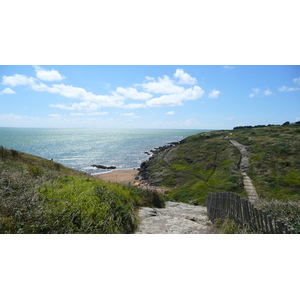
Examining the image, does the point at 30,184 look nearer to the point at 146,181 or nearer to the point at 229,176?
the point at 229,176

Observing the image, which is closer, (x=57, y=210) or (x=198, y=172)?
(x=57, y=210)

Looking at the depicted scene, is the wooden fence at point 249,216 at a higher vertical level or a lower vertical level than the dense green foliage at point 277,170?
higher

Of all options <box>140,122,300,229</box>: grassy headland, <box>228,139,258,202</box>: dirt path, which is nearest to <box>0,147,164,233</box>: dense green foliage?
<box>228,139,258,202</box>: dirt path

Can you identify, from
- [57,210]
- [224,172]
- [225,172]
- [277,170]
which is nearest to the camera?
[57,210]

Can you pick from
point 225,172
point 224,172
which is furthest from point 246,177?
point 224,172

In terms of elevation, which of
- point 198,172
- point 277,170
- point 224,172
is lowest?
point 198,172

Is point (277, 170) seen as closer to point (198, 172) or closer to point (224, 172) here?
point (224, 172)

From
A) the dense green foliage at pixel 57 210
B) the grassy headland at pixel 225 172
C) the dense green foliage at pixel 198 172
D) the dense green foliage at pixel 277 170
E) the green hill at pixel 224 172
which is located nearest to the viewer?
the dense green foliage at pixel 57 210

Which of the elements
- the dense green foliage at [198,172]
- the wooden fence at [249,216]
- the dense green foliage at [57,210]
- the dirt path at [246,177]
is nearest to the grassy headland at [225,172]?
the dense green foliage at [198,172]

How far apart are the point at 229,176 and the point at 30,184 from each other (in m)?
33.1

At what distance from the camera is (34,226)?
4918 millimetres

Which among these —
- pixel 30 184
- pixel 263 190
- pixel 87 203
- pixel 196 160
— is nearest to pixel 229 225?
pixel 87 203

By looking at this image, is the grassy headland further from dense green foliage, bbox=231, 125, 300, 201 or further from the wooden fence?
the wooden fence

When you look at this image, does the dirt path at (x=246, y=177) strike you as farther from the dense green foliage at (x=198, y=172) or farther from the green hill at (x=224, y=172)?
the dense green foliage at (x=198, y=172)
